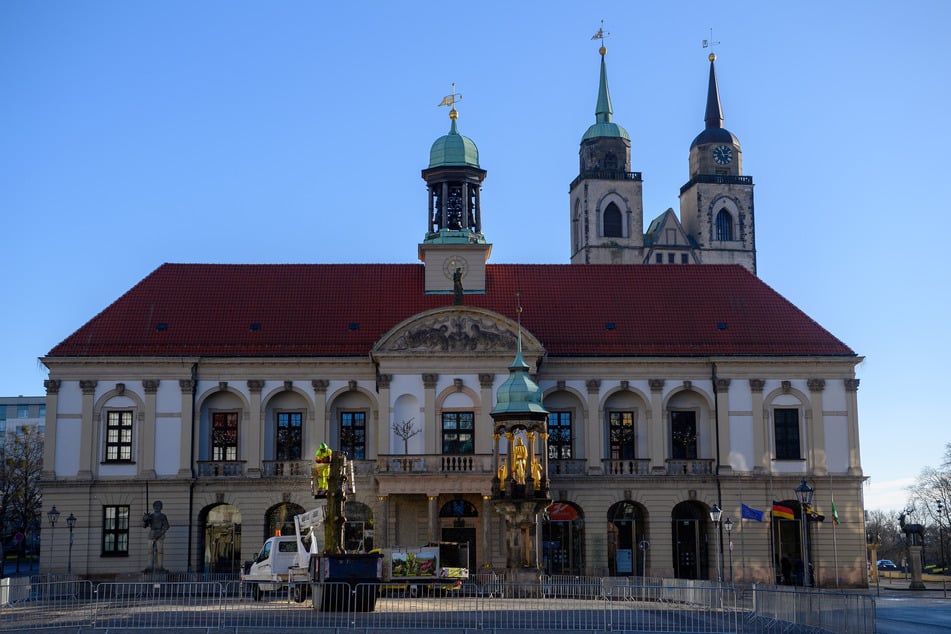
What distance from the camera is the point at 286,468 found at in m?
59.6

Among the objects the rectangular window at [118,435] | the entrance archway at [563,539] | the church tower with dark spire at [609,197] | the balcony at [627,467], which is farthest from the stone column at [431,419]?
the church tower with dark spire at [609,197]

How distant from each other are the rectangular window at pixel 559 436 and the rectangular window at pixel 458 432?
3.88 m

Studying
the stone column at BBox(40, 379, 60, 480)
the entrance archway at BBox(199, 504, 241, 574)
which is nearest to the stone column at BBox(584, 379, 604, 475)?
the entrance archway at BBox(199, 504, 241, 574)

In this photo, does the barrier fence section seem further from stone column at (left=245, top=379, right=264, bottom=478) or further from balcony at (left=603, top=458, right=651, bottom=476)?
balcony at (left=603, top=458, right=651, bottom=476)

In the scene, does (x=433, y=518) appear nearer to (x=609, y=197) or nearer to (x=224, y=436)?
(x=224, y=436)

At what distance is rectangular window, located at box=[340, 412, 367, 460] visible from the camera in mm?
60781

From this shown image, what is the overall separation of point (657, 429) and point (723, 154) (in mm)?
60218

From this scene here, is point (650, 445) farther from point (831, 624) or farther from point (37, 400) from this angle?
point (37, 400)

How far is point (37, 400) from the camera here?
154 m

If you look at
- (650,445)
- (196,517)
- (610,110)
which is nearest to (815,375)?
(650,445)

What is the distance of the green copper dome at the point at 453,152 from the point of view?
6303 centimetres

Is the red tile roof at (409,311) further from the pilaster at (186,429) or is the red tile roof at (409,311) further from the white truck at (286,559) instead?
the white truck at (286,559)

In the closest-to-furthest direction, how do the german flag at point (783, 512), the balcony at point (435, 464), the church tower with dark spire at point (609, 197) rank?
the balcony at point (435, 464), the german flag at point (783, 512), the church tower with dark spire at point (609, 197)

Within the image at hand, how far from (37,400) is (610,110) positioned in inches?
3124
